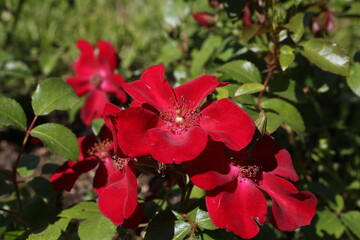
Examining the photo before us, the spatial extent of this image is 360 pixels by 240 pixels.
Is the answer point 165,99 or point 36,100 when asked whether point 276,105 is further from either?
point 36,100

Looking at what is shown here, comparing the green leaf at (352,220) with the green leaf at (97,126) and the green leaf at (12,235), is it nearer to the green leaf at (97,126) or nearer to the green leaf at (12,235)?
the green leaf at (97,126)

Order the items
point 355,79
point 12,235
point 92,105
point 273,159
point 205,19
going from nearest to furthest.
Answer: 1. point 273,159
2. point 12,235
3. point 355,79
4. point 205,19
5. point 92,105

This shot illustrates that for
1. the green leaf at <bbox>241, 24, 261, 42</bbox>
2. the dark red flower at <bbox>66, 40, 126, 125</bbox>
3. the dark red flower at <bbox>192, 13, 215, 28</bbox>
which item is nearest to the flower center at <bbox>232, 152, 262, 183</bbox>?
the green leaf at <bbox>241, 24, 261, 42</bbox>

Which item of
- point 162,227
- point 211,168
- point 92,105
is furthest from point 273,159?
point 92,105

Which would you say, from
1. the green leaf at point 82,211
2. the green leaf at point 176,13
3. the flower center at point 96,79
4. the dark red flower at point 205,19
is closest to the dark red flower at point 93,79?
the flower center at point 96,79

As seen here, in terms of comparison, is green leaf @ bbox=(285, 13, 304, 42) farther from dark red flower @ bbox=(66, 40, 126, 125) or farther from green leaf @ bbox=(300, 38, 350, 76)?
dark red flower @ bbox=(66, 40, 126, 125)

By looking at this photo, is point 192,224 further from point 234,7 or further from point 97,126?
point 234,7
